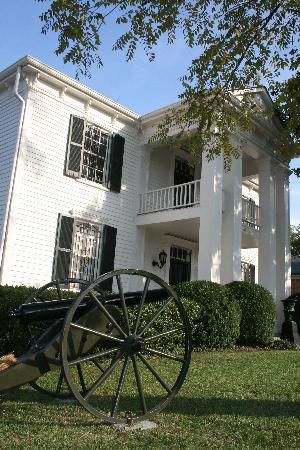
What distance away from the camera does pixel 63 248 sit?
12.6 metres

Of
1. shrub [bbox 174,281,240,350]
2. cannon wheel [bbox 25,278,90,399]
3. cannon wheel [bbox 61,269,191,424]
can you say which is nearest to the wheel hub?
cannon wheel [bbox 61,269,191,424]

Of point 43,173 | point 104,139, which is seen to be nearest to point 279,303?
point 104,139

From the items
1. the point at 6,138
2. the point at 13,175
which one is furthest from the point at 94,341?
the point at 6,138

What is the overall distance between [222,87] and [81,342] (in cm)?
665

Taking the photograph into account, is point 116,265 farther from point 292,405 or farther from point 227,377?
point 292,405

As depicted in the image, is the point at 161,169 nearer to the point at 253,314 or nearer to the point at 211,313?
the point at 253,314

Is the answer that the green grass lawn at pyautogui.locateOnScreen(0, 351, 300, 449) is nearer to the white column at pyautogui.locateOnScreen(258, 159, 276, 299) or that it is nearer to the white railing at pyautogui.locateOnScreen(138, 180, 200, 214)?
the white railing at pyautogui.locateOnScreen(138, 180, 200, 214)

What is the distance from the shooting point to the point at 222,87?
29.7ft

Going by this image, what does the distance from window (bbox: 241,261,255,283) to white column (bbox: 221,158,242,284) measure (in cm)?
585

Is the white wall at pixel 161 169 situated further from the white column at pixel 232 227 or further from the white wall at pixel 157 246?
the white column at pixel 232 227

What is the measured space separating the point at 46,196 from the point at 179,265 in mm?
6263

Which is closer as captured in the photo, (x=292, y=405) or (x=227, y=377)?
(x=292, y=405)

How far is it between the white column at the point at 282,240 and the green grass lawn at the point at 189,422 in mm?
11146

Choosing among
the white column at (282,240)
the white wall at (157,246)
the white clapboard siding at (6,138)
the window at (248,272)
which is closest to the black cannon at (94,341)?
the white clapboard siding at (6,138)
